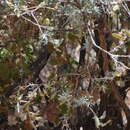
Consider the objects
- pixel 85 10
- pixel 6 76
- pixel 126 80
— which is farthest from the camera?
pixel 126 80

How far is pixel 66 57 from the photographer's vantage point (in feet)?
6.10

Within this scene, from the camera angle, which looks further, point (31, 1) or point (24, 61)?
point (24, 61)

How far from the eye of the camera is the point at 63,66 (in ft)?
6.13

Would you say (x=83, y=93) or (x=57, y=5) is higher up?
(x=57, y=5)

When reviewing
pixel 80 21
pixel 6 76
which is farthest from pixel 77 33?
pixel 6 76

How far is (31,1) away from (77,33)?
0.79 ft

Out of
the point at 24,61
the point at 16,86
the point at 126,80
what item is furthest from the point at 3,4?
the point at 126,80

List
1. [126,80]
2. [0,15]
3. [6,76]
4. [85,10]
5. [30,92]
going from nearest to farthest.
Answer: [85,10] < [0,15] < [30,92] < [6,76] < [126,80]

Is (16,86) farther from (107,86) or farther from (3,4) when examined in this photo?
(3,4)

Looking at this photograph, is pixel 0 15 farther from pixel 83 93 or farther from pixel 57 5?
pixel 83 93

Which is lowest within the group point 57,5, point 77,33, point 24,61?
point 24,61

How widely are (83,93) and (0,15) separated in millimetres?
445

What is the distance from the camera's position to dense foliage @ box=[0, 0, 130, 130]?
1.59m

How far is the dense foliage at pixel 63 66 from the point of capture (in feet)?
5.23
